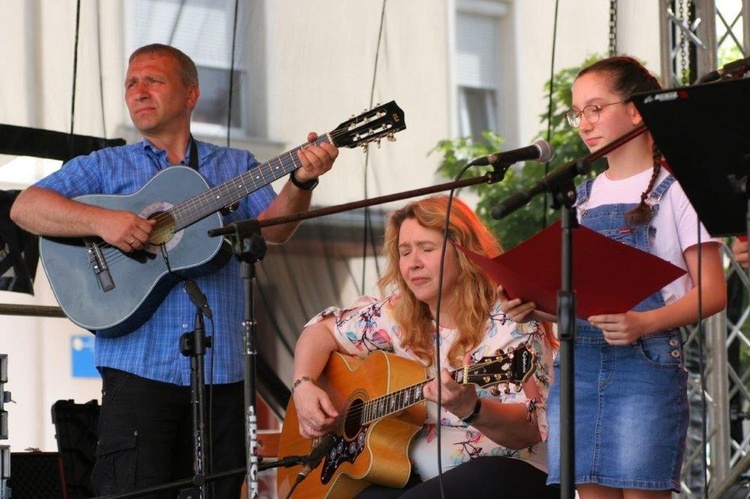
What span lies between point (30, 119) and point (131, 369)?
1.63 meters

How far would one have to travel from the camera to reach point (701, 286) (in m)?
2.66

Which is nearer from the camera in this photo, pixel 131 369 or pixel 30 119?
pixel 131 369

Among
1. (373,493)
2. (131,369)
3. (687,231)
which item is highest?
(687,231)

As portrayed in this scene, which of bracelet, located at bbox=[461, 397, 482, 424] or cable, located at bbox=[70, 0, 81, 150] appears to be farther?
cable, located at bbox=[70, 0, 81, 150]

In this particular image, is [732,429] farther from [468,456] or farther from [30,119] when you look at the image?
[30,119]

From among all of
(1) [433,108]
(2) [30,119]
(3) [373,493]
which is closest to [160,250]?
(3) [373,493]

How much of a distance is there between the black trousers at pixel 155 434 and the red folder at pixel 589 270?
1193mm

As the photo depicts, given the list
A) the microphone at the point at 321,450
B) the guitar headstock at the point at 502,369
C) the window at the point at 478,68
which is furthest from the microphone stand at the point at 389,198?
the window at the point at 478,68

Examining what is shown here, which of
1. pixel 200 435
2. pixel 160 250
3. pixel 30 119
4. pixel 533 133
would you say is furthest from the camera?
pixel 533 133

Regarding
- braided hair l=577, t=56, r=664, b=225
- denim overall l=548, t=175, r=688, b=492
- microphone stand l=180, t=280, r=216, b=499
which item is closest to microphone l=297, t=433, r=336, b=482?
microphone stand l=180, t=280, r=216, b=499

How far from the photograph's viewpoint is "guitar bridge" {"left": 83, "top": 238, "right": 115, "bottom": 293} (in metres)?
3.63

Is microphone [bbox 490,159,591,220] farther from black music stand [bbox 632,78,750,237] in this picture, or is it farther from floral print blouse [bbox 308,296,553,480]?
floral print blouse [bbox 308,296,553,480]

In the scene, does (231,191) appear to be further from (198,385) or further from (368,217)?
(368,217)

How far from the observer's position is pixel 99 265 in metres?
3.67
